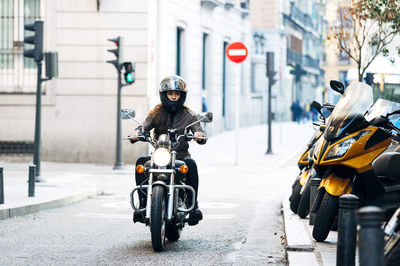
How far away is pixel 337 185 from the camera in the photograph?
7473 mm

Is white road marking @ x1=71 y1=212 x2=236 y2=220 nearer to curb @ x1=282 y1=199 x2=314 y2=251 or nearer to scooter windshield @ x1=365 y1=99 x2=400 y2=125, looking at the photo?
curb @ x1=282 y1=199 x2=314 y2=251

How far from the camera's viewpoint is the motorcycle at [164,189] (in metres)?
7.91

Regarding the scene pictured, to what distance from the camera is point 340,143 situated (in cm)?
741

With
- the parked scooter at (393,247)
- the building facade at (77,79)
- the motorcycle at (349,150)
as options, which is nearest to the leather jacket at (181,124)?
the motorcycle at (349,150)

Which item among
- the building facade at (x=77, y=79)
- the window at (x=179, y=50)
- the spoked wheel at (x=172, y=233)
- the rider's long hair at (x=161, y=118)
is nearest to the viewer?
the spoked wheel at (x=172, y=233)

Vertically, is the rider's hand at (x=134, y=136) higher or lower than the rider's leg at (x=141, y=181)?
higher

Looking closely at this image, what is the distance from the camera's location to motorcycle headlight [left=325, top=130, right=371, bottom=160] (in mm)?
7348

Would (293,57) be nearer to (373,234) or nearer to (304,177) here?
(304,177)

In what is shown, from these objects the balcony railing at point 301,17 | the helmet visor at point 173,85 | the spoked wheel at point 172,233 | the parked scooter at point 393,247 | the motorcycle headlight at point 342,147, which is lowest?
the spoked wheel at point 172,233

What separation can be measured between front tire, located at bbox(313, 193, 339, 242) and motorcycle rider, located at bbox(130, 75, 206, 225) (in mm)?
1302

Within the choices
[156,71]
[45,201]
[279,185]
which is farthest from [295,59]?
[45,201]

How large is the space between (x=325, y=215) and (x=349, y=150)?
0.62m

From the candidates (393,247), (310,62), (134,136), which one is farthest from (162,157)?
(310,62)

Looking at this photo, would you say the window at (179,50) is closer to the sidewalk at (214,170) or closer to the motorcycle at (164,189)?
the sidewalk at (214,170)
